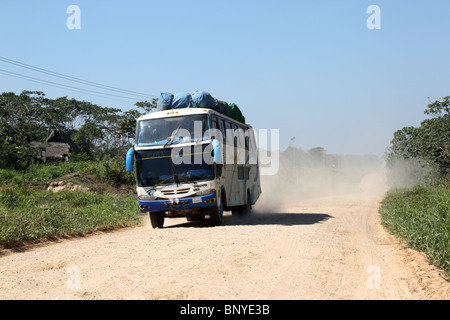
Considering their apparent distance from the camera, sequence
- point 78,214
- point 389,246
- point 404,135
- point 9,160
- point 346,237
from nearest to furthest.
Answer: point 389,246 → point 346,237 → point 78,214 → point 9,160 → point 404,135

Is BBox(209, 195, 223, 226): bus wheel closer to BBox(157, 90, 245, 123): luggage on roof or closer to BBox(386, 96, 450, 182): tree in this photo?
BBox(157, 90, 245, 123): luggage on roof

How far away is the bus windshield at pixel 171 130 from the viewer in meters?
14.5

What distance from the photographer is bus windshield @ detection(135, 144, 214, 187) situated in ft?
47.4

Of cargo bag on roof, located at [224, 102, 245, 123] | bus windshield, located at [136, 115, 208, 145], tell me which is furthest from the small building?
bus windshield, located at [136, 115, 208, 145]

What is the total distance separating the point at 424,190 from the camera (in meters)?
22.3

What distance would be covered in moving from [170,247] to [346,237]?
468 centimetres

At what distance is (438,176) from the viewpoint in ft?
115

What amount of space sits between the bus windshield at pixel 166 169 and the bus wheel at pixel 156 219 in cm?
108

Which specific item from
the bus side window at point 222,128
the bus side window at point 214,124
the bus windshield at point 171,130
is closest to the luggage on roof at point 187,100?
the bus side window at point 222,128

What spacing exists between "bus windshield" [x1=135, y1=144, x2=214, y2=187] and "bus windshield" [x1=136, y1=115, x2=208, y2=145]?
338 mm

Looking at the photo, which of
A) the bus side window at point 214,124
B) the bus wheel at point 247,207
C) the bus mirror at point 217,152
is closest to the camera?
the bus mirror at point 217,152

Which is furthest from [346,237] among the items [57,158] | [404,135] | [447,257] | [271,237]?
[57,158]

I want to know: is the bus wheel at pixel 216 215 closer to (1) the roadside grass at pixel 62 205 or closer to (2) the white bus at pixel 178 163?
(2) the white bus at pixel 178 163
